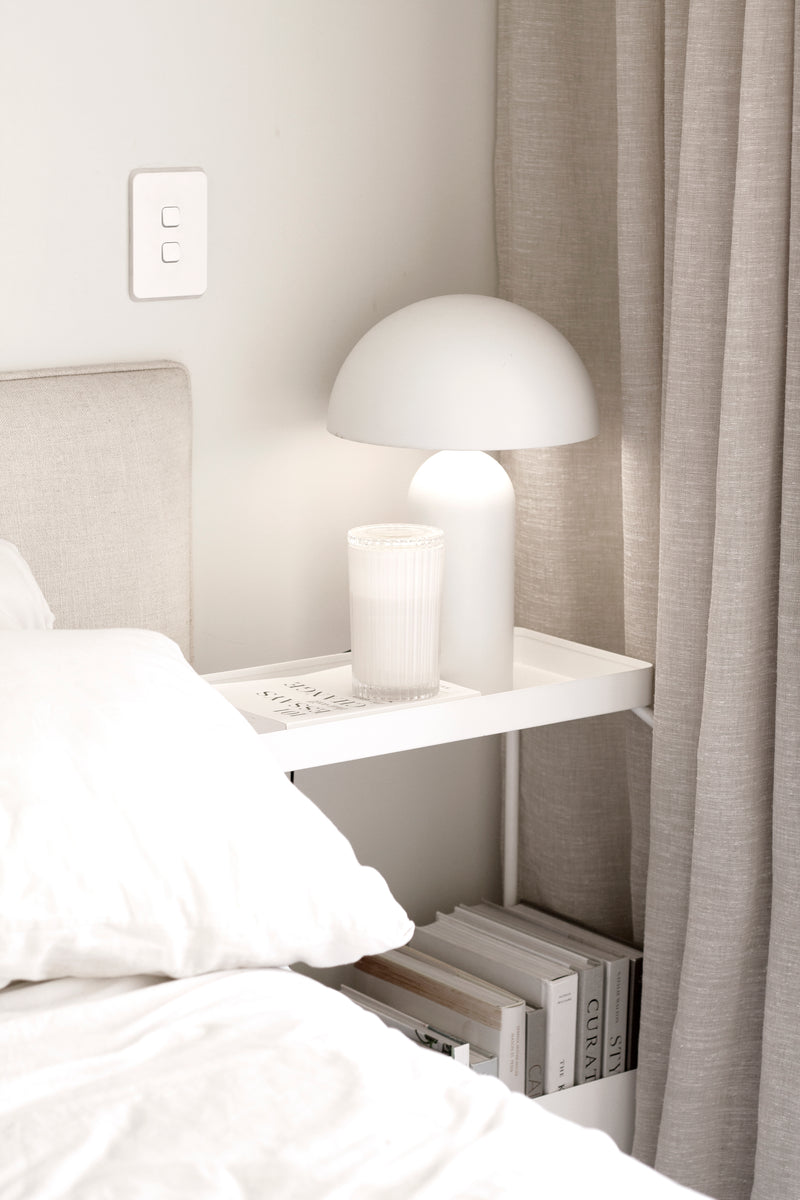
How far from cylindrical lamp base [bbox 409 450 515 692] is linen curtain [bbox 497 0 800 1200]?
19 cm

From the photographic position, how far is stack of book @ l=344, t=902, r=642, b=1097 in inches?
70.5

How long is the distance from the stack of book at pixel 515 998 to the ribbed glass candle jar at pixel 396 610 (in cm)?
40

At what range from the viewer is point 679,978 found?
1.82 meters

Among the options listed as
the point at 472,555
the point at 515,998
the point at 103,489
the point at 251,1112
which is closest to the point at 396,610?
the point at 472,555

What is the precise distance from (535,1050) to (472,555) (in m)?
0.60

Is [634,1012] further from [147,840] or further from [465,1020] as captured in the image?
[147,840]

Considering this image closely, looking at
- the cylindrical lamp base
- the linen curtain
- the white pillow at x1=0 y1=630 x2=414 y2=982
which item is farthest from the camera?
the cylindrical lamp base

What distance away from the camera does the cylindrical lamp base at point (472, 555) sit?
A: 1746 millimetres

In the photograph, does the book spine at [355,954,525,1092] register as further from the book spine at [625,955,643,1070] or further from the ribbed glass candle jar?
the ribbed glass candle jar

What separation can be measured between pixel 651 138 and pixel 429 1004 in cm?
107

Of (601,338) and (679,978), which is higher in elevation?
(601,338)

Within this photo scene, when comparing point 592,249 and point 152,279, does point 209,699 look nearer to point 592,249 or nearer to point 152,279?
point 152,279

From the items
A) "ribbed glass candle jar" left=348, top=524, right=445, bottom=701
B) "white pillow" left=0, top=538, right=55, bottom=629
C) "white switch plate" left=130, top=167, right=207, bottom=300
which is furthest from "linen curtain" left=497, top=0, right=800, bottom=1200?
"white pillow" left=0, top=538, right=55, bottom=629

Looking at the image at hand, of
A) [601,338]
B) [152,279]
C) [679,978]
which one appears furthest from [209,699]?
[601,338]
